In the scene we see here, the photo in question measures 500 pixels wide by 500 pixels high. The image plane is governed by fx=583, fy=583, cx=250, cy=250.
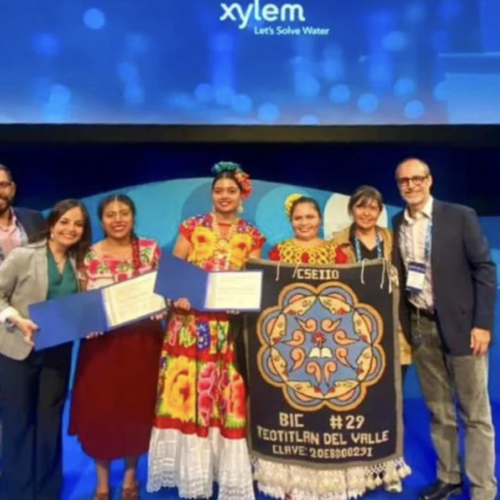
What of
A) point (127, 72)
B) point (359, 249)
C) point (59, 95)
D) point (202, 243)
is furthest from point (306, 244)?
point (59, 95)

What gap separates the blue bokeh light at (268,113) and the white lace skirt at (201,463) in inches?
72.0

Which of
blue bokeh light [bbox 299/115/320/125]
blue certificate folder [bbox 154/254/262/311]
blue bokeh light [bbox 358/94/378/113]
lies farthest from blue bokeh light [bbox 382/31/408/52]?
blue certificate folder [bbox 154/254/262/311]

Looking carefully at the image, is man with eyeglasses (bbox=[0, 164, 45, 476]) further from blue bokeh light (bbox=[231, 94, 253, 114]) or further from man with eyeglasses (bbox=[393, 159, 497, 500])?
man with eyeglasses (bbox=[393, 159, 497, 500])

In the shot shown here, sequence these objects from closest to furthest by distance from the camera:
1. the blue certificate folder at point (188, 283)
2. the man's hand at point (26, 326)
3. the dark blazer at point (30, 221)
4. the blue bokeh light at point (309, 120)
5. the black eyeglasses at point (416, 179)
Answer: the man's hand at point (26, 326)
the blue certificate folder at point (188, 283)
the black eyeglasses at point (416, 179)
the dark blazer at point (30, 221)
the blue bokeh light at point (309, 120)

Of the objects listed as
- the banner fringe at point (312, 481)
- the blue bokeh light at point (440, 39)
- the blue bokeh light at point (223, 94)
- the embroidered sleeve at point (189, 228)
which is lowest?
the banner fringe at point (312, 481)

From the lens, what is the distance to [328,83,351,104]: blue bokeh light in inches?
135

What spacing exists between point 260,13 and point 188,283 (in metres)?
1.84

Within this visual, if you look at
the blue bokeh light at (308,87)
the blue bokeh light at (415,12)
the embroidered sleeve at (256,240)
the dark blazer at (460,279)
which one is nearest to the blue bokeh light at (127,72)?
the blue bokeh light at (308,87)

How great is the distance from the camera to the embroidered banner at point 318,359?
254cm

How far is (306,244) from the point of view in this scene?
8.46 ft

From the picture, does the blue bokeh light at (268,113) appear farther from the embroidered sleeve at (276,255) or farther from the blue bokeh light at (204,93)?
the embroidered sleeve at (276,255)

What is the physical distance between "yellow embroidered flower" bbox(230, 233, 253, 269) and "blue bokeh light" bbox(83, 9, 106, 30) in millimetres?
1684

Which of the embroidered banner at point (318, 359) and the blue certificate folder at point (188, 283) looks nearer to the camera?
the blue certificate folder at point (188, 283)

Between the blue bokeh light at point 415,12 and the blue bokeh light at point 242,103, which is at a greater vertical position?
the blue bokeh light at point 415,12
